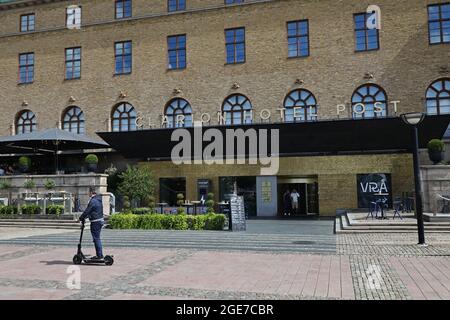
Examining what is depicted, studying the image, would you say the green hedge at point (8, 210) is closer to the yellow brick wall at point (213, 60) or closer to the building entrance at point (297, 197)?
the yellow brick wall at point (213, 60)

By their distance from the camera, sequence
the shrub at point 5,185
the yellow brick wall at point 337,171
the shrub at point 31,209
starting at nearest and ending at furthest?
1. the shrub at point 31,209
2. the shrub at point 5,185
3. the yellow brick wall at point 337,171

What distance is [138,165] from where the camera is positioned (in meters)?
25.0

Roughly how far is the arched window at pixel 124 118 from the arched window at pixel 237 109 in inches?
226

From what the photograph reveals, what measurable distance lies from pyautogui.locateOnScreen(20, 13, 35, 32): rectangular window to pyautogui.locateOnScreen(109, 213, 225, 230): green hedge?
17.8m

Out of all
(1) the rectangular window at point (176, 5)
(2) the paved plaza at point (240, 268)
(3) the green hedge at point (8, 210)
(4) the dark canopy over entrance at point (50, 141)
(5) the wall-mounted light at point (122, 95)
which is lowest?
(2) the paved plaza at point (240, 268)

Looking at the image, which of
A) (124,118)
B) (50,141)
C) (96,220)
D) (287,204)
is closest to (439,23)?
(287,204)

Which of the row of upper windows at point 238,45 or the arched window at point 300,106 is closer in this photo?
the row of upper windows at point 238,45

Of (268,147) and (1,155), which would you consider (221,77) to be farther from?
(1,155)

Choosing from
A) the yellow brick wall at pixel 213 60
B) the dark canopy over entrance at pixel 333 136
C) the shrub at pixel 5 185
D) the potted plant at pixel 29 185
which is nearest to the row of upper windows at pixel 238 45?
the yellow brick wall at pixel 213 60

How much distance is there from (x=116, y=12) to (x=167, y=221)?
1599 cm

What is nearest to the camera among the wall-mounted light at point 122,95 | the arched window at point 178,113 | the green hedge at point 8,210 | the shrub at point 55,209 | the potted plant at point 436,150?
the potted plant at point 436,150

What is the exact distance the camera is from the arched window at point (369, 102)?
2155 cm

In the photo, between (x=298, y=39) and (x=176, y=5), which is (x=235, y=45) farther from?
(x=176, y=5)
